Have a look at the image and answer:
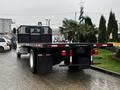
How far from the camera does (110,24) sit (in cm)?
3247

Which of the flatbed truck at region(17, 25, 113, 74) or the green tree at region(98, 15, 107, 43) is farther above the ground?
the green tree at region(98, 15, 107, 43)

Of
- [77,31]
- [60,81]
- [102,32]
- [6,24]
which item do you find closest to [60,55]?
[60,81]

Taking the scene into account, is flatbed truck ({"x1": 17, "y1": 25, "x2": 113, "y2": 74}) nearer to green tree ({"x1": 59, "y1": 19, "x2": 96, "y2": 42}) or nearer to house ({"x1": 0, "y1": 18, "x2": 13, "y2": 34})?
green tree ({"x1": 59, "y1": 19, "x2": 96, "y2": 42})

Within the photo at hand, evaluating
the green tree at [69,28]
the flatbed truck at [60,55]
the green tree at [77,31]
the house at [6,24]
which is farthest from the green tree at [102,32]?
the house at [6,24]

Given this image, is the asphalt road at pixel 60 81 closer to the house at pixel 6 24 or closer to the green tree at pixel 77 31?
the green tree at pixel 77 31

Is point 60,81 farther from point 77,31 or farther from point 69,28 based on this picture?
point 69,28

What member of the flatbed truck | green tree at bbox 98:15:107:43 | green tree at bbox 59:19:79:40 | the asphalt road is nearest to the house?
green tree at bbox 59:19:79:40

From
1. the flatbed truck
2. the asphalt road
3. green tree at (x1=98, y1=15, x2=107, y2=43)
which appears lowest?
the asphalt road

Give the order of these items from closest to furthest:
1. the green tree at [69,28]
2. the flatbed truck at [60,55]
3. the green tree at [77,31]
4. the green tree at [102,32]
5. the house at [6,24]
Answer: the flatbed truck at [60,55]
the green tree at [77,31]
the green tree at [69,28]
the green tree at [102,32]
the house at [6,24]

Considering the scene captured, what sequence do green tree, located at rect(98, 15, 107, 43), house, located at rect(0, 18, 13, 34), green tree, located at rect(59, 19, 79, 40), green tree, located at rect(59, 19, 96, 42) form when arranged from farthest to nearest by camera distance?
house, located at rect(0, 18, 13, 34) → green tree, located at rect(98, 15, 107, 43) → green tree, located at rect(59, 19, 79, 40) → green tree, located at rect(59, 19, 96, 42)

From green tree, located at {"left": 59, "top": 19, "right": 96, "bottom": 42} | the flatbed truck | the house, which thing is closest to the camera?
the flatbed truck

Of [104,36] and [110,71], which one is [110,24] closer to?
[104,36]

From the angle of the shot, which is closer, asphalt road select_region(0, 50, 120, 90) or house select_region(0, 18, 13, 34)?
asphalt road select_region(0, 50, 120, 90)

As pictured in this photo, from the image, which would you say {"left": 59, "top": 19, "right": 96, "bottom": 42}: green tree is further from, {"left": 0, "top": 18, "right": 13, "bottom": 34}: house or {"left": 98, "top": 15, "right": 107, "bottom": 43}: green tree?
{"left": 0, "top": 18, "right": 13, "bottom": 34}: house
